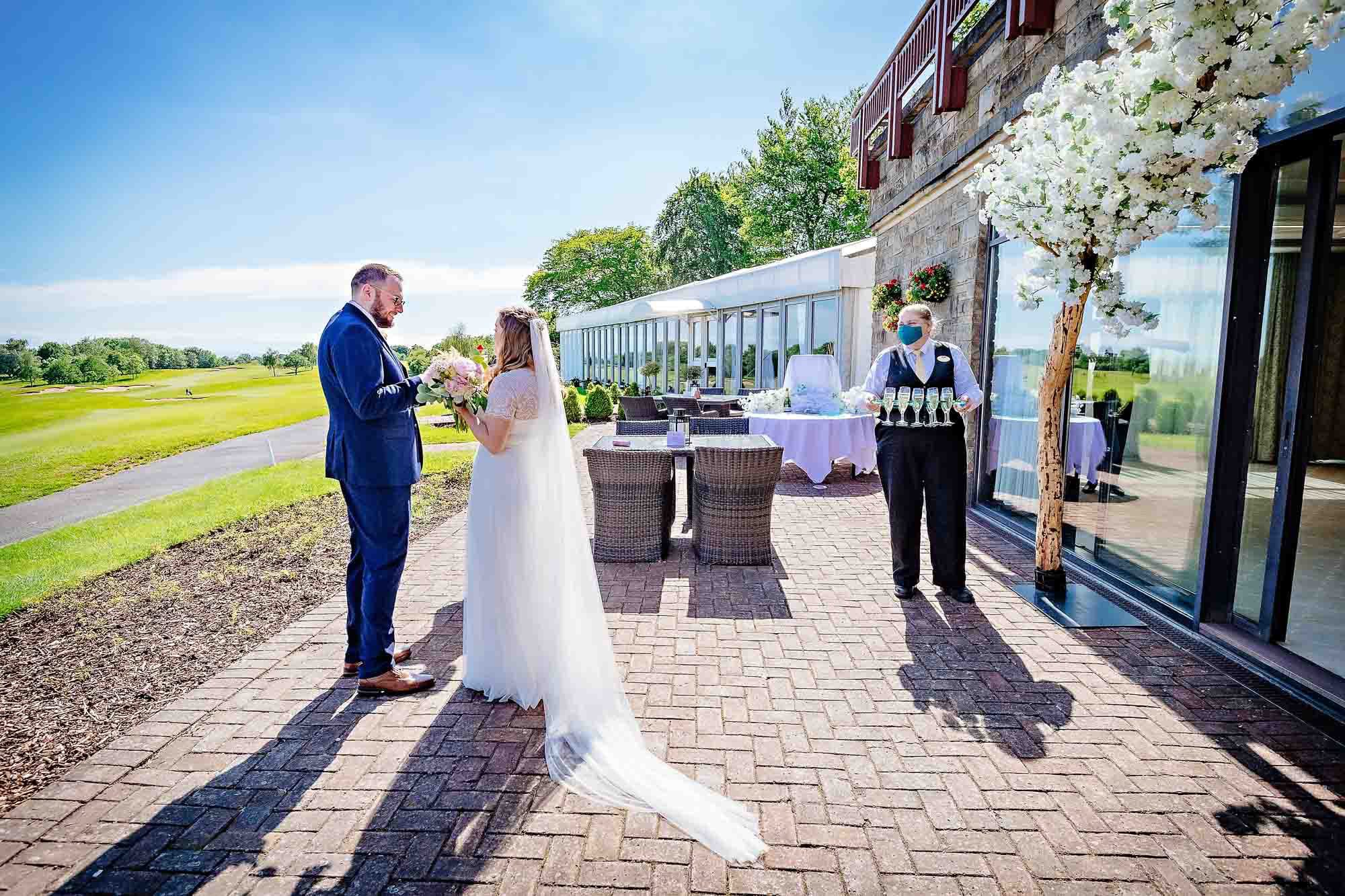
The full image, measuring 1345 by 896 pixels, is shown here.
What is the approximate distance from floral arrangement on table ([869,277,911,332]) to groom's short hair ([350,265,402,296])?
7.02 metres

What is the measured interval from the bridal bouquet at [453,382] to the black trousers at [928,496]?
2905mm

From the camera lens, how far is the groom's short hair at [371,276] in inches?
121

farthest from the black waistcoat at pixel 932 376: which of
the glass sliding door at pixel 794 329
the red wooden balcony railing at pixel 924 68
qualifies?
the glass sliding door at pixel 794 329

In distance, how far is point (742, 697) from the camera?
3.26 metres

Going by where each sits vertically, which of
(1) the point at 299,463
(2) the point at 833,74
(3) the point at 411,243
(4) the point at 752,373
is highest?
(2) the point at 833,74

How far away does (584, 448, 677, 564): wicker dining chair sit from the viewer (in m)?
5.32

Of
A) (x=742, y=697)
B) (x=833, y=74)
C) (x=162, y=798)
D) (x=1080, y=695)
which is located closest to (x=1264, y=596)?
(x=1080, y=695)

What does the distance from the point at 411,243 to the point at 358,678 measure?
187 inches

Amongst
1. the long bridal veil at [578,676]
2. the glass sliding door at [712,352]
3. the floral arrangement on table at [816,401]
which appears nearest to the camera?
the long bridal veil at [578,676]

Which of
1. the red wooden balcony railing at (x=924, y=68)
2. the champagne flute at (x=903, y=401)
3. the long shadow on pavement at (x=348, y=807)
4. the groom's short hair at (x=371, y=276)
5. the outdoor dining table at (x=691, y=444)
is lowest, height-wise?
the long shadow on pavement at (x=348, y=807)

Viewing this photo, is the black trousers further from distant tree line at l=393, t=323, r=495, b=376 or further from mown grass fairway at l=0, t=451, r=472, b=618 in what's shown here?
mown grass fairway at l=0, t=451, r=472, b=618

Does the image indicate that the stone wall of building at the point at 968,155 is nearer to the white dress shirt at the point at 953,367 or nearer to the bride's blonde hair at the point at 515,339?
the white dress shirt at the point at 953,367

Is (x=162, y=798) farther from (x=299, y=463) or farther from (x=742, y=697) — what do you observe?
(x=299, y=463)

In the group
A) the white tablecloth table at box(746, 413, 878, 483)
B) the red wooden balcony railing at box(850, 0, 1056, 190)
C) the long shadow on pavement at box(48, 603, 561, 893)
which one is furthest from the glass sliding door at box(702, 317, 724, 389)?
the long shadow on pavement at box(48, 603, 561, 893)
